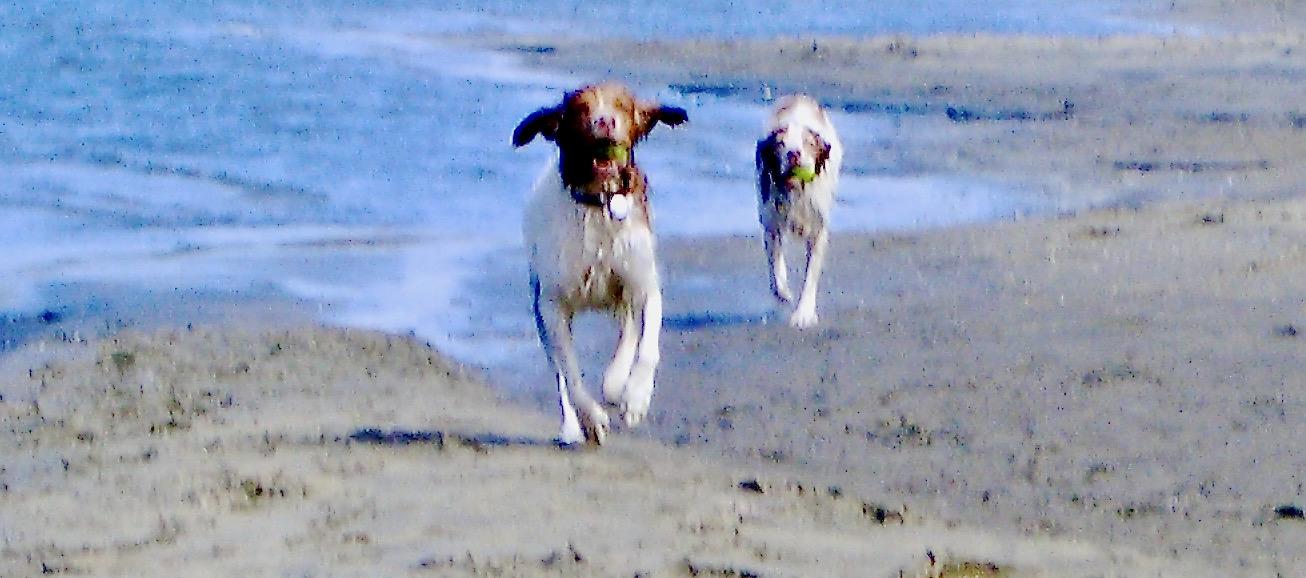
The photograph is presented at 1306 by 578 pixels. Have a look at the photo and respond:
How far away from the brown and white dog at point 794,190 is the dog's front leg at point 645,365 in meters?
2.41

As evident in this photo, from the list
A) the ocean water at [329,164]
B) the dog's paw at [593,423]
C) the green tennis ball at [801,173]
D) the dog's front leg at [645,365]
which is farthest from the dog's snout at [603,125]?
the green tennis ball at [801,173]

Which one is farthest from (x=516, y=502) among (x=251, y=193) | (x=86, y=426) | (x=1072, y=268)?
(x=251, y=193)

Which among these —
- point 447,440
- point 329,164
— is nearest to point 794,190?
point 447,440

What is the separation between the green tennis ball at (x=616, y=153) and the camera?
6.95m

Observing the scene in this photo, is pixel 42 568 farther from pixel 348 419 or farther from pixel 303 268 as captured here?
pixel 303 268

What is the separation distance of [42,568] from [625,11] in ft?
83.5

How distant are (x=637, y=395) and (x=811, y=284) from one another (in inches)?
108

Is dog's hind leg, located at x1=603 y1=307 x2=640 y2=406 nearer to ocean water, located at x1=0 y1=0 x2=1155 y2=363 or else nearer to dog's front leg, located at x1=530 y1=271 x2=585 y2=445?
dog's front leg, located at x1=530 y1=271 x2=585 y2=445

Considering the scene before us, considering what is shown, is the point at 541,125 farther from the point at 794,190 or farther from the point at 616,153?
the point at 794,190

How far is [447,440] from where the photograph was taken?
7.29 metres

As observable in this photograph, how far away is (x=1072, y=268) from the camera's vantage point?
406 inches

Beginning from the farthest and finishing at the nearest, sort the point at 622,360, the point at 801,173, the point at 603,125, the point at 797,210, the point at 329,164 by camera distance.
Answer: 1. the point at 329,164
2. the point at 797,210
3. the point at 801,173
4. the point at 622,360
5. the point at 603,125

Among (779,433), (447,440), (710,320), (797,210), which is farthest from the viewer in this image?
(797,210)

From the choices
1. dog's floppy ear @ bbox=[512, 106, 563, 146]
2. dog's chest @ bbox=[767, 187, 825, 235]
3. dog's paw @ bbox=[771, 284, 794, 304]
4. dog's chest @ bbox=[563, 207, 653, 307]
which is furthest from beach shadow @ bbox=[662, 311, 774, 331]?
dog's floppy ear @ bbox=[512, 106, 563, 146]
